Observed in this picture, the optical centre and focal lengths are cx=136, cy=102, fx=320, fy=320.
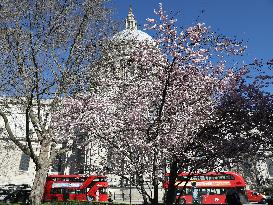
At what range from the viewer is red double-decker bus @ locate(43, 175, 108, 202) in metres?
34.8

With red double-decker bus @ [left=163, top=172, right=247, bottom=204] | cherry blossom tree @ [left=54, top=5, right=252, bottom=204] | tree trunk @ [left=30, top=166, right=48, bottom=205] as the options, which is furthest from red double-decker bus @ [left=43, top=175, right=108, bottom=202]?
cherry blossom tree @ [left=54, top=5, right=252, bottom=204]

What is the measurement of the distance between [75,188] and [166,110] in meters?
26.3

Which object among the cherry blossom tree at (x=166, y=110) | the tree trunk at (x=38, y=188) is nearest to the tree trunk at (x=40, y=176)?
the tree trunk at (x=38, y=188)

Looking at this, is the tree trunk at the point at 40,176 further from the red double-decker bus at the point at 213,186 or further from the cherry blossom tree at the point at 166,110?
the red double-decker bus at the point at 213,186

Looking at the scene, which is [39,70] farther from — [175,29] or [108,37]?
[175,29]

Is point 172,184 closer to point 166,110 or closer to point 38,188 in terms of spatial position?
point 166,110

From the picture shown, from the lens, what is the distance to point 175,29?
975cm

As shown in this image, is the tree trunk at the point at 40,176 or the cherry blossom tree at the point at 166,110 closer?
the cherry blossom tree at the point at 166,110

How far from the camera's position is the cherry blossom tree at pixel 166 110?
10680 millimetres

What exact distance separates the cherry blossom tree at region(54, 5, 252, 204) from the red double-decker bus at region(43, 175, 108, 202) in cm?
2280

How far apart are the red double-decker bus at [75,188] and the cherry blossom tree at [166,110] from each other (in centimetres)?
2280

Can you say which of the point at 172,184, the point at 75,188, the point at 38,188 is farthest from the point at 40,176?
the point at 75,188

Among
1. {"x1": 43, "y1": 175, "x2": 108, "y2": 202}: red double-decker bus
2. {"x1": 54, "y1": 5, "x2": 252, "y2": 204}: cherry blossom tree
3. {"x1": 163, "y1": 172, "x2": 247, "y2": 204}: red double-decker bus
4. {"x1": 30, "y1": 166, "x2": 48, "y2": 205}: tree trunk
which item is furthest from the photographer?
{"x1": 43, "y1": 175, "x2": 108, "y2": 202}: red double-decker bus

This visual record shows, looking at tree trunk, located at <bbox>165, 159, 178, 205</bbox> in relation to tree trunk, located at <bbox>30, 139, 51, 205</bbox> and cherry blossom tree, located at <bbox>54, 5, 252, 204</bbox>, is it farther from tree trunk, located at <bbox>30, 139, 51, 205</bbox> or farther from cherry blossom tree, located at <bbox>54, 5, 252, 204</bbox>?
tree trunk, located at <bbox>30, 139, 51, 205</bbox>
